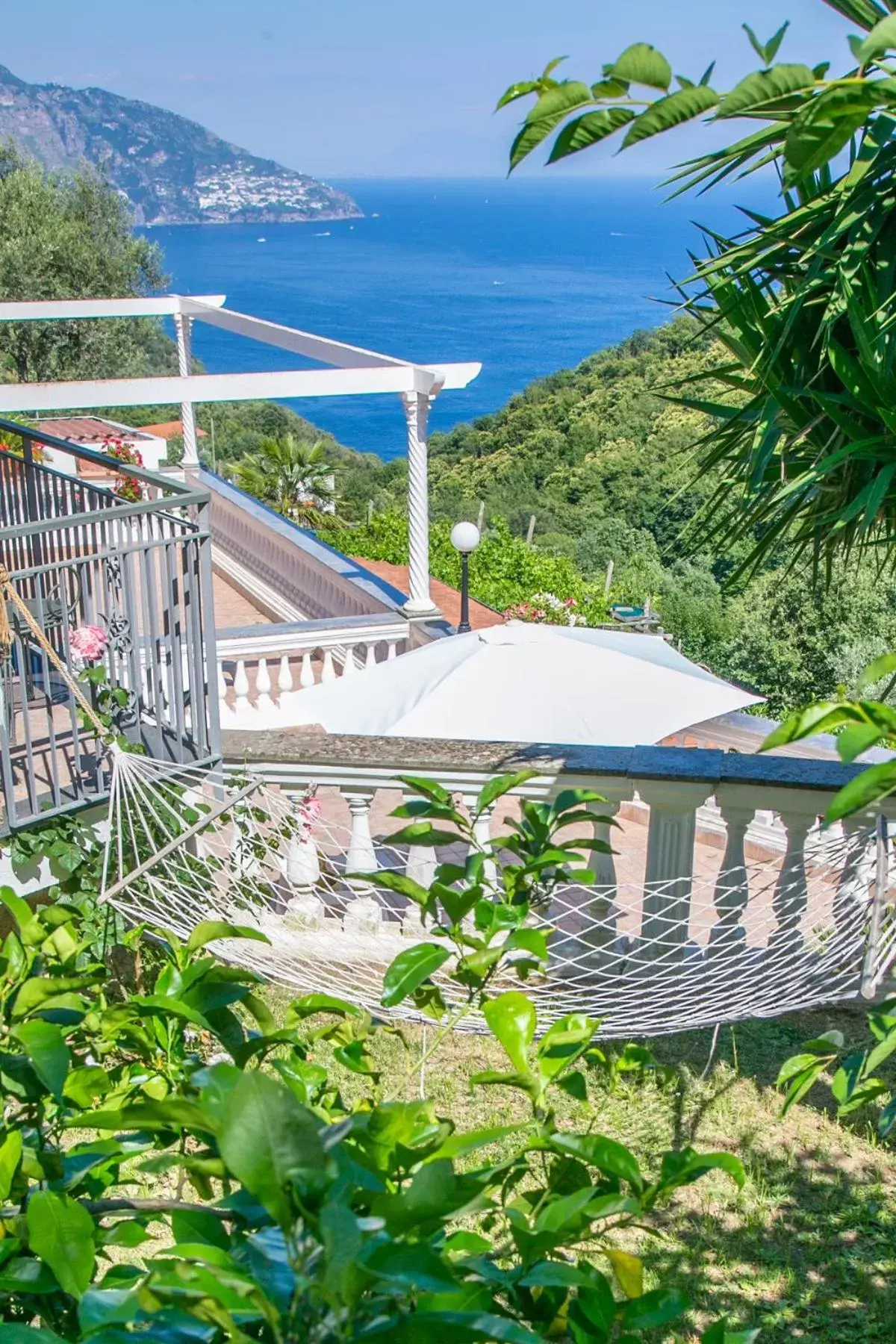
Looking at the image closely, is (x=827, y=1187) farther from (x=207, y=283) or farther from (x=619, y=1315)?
(x=207, y=283)

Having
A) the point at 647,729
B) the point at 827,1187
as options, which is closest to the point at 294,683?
the point at 647,729

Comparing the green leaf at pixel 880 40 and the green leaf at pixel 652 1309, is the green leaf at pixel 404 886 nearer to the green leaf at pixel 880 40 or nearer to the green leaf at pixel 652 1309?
the green leaf at pixel 652 1309

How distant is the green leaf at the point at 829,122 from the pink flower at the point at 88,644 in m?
3.00

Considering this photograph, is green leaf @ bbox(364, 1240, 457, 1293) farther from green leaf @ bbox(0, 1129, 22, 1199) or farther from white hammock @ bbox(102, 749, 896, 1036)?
white hammock @ bbox(102, 749, 896, 1036)

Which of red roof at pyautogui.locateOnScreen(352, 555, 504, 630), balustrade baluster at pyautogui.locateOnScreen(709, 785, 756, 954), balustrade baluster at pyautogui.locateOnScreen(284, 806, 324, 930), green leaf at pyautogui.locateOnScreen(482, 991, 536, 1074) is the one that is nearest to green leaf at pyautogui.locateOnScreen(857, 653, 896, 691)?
green leaf at pyautogui.locateOnScreen(482, 991, 536, 1074)

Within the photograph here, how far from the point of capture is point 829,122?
1128mm

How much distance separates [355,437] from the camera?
4163 inches

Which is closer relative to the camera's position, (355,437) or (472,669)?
(472,669)

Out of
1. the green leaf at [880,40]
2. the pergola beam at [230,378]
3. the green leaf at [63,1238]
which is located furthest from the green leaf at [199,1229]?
the pergola beam at [230,378]

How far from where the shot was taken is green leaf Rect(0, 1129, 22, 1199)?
94 centimetres

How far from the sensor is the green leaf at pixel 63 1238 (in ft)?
2.69

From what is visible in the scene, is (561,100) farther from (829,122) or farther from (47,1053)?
(47,1053)

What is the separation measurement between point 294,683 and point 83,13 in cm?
22091

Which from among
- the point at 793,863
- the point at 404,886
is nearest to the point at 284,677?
the point at 793,863
